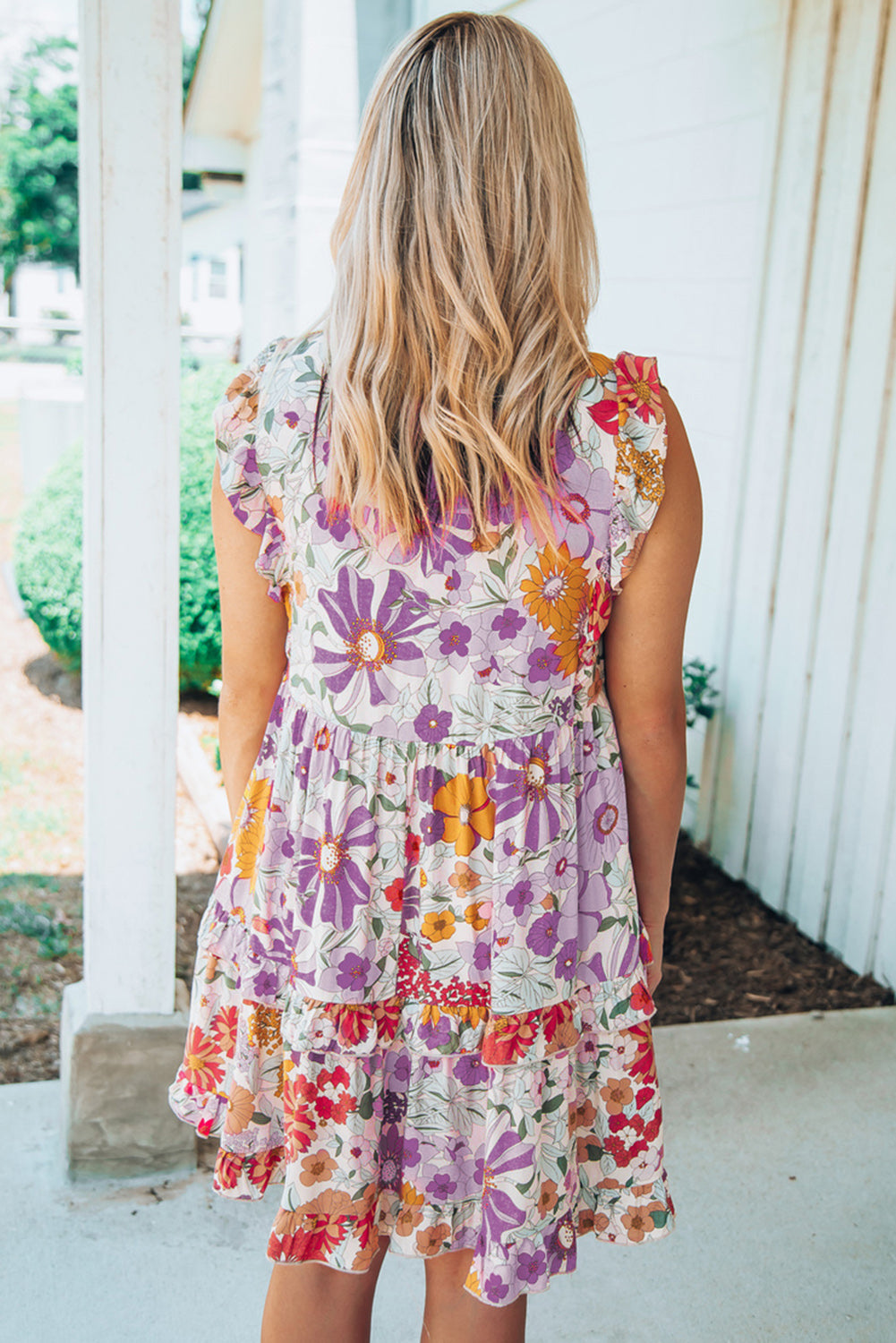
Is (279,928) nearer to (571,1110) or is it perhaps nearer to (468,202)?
(571,1110)

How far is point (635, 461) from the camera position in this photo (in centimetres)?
132

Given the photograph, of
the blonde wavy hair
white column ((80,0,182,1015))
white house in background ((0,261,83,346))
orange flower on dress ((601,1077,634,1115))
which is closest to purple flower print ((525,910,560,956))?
orange flower on dress ((601,1077,634,1115))

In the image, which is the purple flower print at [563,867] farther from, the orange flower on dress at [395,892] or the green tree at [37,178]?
the green tree at [37,178]

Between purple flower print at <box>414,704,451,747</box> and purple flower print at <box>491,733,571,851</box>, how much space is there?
6 centimetres

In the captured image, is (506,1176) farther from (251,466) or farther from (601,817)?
(251,466)

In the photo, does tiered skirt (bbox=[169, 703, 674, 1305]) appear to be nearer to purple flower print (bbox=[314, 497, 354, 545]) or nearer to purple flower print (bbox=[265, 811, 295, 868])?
purple flower print (bbox=[265, 811, 295, 868])

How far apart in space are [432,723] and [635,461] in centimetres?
36

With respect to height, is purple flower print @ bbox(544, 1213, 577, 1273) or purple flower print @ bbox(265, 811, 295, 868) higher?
purple flower print @ bbox(265, 811, 295, 868)

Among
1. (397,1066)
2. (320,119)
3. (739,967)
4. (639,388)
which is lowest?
(739,967)

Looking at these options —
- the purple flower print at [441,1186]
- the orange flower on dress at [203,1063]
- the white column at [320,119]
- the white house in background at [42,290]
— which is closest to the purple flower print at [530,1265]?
the purple flower print at [441,1186]

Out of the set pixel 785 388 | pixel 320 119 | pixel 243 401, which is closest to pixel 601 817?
pixel 243 401

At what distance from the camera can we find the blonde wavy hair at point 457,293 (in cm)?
125

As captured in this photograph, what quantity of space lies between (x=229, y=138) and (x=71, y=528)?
18.2ft

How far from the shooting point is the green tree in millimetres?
28078
